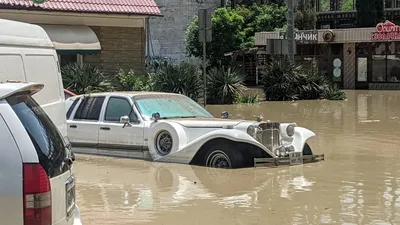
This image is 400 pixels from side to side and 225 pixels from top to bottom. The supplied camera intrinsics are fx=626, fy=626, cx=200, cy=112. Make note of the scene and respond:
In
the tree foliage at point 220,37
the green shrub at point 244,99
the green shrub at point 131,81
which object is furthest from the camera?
the tree foliage at point 220,37

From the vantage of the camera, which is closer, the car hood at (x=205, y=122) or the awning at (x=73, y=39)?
the car hood at (x=205, y=122)

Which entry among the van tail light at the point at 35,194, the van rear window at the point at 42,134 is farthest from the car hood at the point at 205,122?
the van tail light at the point at 35,194

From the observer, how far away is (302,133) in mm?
11164

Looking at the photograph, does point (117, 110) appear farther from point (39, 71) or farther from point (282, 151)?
point (39, 71)

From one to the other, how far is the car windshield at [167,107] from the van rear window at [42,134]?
6.99 meters

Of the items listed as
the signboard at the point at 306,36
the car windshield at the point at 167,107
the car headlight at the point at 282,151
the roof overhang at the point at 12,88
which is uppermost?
the signboard at the point at 306,36

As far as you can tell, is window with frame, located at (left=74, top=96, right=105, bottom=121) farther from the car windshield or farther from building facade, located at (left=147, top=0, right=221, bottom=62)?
building facade, located at (left=147, top=0, right=221, bottom=62)

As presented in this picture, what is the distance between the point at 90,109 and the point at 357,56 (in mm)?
29011

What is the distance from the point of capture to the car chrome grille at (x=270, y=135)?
1031 centimetres

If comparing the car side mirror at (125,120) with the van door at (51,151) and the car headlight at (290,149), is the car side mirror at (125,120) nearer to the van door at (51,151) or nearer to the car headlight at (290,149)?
the car headlight at (290,149)

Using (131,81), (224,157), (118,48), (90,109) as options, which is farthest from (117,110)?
(118,48)

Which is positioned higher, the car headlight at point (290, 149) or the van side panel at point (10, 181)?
the van side panel at point (10, 181)

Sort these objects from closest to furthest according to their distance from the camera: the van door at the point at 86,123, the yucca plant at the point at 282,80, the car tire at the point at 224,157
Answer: the car tire at the point at 224,157 → the van door at the point at 86,123 → the yucca plant at the point at 282,80

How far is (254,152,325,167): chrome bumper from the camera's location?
10172mm
